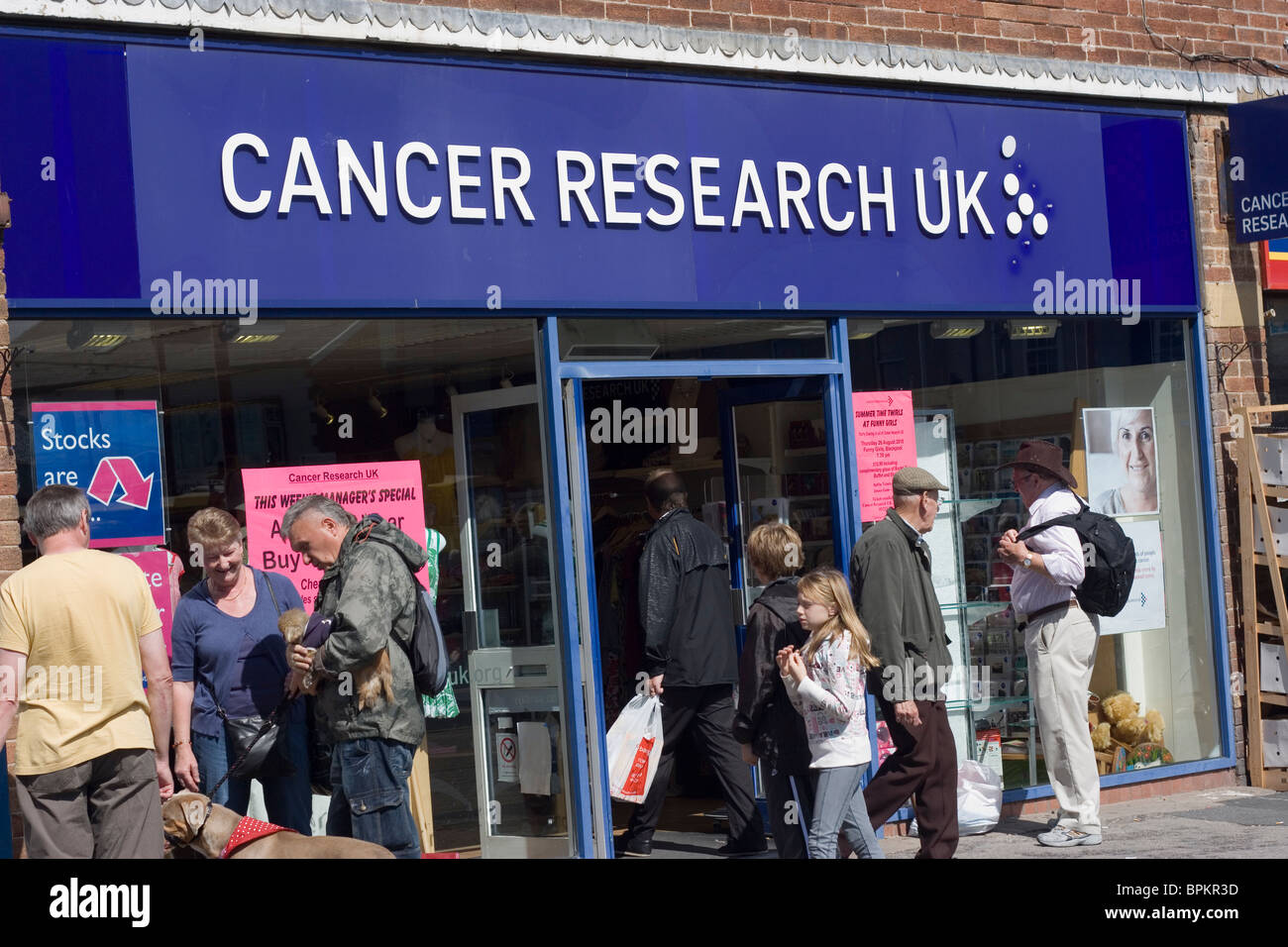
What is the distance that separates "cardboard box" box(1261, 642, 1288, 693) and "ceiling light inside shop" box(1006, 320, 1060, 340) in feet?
7.73

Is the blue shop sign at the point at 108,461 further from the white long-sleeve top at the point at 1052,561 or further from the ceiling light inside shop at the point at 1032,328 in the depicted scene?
the ceiling light inside shop at the point at 1032,328

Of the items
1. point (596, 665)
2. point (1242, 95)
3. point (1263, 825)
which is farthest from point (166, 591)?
point (1242, 95)

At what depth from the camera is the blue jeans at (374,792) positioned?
20.2 feet

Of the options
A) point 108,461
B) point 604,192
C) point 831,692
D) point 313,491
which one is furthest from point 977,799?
point 108,461

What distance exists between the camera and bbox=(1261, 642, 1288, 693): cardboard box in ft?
30.8

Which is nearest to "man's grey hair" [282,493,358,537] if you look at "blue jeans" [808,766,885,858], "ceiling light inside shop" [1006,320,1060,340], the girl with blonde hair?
the girl with blonde hair

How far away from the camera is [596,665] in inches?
293

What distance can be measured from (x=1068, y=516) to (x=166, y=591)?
4512mm

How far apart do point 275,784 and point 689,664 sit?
2.30m

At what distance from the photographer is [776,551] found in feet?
23.4

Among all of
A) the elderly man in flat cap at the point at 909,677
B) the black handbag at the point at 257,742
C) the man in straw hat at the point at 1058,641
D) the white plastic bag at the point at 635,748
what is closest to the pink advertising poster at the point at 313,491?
the black handbag at the point at 257,742

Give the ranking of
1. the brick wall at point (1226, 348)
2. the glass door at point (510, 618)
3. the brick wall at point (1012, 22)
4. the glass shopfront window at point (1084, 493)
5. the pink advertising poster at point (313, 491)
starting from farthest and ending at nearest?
1. the brick wall at point (1226, 348)
2. the glass shopfront window at point (1084, 493)
3. the brick wall at point (1012, 22)
4. the glass door at point (510, 618)
5. the pink advertising poster at point (313, 491)

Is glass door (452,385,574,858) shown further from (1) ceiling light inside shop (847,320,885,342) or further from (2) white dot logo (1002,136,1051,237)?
(2) white dot logo (1002,136,1051,237)

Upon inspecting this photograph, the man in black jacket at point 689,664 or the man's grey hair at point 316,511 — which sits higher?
the man's grey hair at point 316,511
